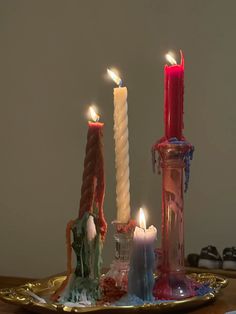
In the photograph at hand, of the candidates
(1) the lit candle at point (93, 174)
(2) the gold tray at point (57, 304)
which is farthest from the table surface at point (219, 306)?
(1) the lit candle at point (93, 174)

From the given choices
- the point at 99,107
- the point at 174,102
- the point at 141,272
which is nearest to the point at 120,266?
the point at 141,272

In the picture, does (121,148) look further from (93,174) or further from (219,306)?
(219,306)

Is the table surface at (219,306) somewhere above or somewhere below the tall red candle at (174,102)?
below

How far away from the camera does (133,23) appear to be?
171 centimetres

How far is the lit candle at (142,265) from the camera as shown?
0.67 metres

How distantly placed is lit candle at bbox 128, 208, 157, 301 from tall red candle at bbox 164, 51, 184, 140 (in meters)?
0.14

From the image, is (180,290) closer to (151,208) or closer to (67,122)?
(151,208)

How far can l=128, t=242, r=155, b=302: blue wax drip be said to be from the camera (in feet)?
2.19

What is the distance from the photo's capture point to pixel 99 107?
5.66 ft

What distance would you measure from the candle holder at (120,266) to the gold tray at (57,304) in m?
0.05

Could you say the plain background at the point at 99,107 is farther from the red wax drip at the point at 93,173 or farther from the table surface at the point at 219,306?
the red wax drip at the point at 93,173

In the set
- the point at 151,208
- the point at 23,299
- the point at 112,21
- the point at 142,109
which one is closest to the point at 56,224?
the point at 151,208

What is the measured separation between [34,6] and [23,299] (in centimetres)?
130

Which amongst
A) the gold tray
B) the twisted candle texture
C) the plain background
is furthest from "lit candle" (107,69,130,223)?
the plain background
